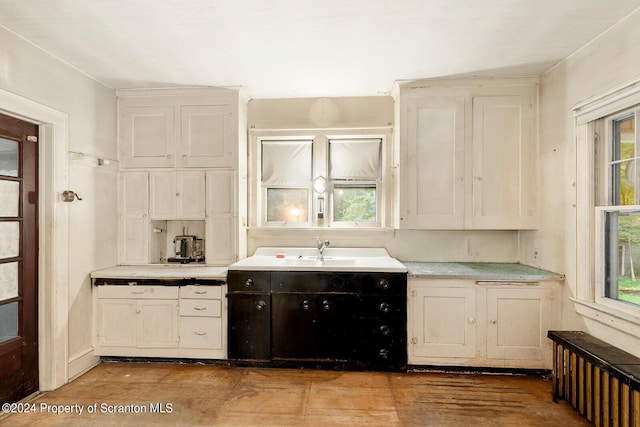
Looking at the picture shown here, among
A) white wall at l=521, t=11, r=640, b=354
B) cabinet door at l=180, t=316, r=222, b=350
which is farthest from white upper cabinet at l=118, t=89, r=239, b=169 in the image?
white wall at l=521, t=11, r=640, b=354

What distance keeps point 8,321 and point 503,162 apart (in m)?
4.15

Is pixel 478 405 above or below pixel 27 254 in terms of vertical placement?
below

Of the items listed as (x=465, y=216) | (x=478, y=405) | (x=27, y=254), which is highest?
(x=465, y=216)

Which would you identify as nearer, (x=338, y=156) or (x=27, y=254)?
(x=27, y=254)

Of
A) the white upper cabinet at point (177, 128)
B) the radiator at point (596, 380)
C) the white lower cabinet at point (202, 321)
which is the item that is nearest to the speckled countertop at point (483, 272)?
the radiator at point (596, 380)

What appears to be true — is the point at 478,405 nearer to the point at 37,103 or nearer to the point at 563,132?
the point at 563,132

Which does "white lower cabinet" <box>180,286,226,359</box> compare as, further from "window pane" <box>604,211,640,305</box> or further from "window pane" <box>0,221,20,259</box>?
"window pane" <box>604,211,640,305</box>

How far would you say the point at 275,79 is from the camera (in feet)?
10.1

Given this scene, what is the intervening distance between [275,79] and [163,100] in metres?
1.17

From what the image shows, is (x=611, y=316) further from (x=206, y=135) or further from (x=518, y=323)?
(x=206, y=135)

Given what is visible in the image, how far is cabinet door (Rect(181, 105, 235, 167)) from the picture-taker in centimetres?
325

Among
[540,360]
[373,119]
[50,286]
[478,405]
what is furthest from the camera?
[373,119]

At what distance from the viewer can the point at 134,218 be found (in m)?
3.30

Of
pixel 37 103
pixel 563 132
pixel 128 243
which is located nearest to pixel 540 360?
pixel 563 132
